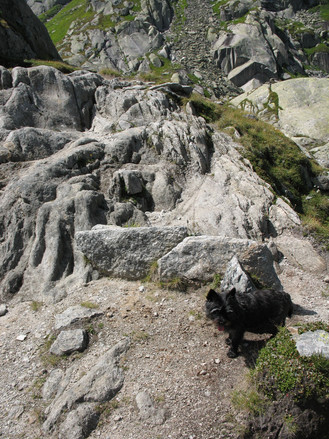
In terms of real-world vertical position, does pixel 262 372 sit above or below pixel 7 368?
below

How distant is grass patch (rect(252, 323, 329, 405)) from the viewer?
5547 millimetres

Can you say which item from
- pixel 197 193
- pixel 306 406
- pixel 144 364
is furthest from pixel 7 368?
pixel 197 193

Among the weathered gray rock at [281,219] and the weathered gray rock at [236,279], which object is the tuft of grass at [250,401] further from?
the weathered gray rock at [281,219]

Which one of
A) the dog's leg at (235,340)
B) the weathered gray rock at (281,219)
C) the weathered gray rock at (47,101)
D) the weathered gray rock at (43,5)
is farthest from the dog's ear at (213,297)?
the weathered gray rock at (43,5)

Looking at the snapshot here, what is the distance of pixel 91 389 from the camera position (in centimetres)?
651

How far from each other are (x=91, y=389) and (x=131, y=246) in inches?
181

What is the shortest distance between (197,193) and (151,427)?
1065 centimetres

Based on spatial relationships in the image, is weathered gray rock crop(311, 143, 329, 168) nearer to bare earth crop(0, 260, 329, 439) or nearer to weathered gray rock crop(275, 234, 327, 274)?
weathered gray rock crop(275, 234, 327, 274)

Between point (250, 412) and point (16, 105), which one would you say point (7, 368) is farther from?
point (16, 105)

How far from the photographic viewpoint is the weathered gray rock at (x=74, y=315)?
8395mm

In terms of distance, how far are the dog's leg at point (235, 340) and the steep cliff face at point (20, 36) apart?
2622 centimetres

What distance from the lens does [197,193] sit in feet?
47.5

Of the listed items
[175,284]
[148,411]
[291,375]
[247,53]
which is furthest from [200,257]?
[247,53]

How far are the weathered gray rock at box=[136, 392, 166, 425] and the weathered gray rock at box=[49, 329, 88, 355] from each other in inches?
89.0
